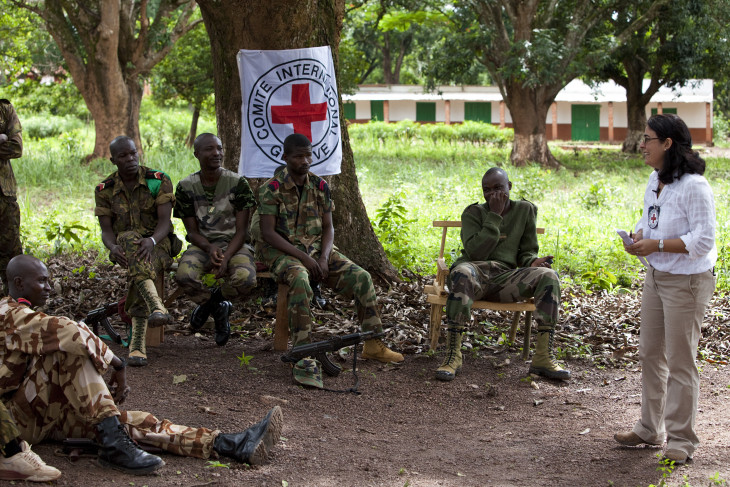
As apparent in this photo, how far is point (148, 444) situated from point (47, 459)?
466 millimetres

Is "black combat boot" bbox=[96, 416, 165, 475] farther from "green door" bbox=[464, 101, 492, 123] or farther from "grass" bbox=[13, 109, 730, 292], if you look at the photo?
"green door" bbox=[464, 101, 492, 123]

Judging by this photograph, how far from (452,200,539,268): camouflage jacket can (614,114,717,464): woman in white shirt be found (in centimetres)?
177

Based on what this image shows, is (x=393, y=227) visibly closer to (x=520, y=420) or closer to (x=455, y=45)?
(x=520, y=420)

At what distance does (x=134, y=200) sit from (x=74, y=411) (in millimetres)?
2589

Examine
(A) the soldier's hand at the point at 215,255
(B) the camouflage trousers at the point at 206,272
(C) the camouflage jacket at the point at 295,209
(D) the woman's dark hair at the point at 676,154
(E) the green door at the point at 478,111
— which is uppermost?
(E) the green door at the point at 478,111

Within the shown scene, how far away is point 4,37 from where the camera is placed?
20469 mm

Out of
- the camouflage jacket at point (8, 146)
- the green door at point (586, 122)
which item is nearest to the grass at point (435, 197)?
the camouflage jacket at point (8, 146)

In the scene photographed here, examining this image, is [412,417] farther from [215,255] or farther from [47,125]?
[47,125]

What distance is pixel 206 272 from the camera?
6.04 meters

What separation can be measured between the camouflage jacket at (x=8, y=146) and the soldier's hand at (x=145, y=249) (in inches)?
55.5

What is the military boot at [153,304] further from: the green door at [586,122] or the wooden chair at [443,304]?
the green door at [586,122]

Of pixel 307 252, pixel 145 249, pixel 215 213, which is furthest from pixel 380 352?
pixel 145 249

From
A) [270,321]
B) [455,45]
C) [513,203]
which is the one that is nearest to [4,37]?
[455,45]

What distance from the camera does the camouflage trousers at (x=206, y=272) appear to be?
19.3 ft
